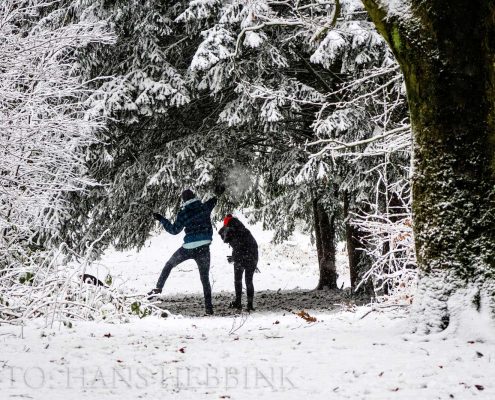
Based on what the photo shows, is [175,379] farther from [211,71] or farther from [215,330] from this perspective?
[211,71]

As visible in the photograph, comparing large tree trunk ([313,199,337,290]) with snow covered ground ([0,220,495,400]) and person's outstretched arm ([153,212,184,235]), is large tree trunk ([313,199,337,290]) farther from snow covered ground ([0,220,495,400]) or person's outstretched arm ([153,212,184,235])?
snow covered ground ([0,220,495,400])

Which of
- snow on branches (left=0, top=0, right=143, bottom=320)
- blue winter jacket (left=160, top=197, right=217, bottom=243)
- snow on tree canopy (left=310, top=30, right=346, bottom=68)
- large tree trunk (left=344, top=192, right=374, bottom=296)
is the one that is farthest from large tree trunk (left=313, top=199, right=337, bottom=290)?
snow on branches (left=0, top=0, right=143, bottom=320)

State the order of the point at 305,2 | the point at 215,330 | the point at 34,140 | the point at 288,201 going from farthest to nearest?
the point at 288,201 < the point at 305,2 < the point at 34,140 < the point at 215,330

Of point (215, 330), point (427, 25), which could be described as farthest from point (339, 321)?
point (427, 25)

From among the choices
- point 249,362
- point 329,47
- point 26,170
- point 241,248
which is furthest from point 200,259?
point 249,362

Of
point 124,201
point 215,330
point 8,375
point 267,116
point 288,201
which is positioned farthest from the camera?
point 288,201

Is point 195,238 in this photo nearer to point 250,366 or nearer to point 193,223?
point 193,223

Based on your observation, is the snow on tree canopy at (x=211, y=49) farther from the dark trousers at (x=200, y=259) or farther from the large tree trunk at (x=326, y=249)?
the large tree trunk at (x=326, y=249)

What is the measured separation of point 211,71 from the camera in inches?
360

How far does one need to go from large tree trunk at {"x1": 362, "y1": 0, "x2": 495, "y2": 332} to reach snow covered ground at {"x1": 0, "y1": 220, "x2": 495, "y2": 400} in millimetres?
320

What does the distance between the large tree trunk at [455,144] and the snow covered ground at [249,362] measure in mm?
320

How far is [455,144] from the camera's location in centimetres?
361

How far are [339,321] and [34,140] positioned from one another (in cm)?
431

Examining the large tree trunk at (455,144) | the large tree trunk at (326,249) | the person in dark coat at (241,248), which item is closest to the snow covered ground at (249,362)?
the large tree trunk at (455,144)
